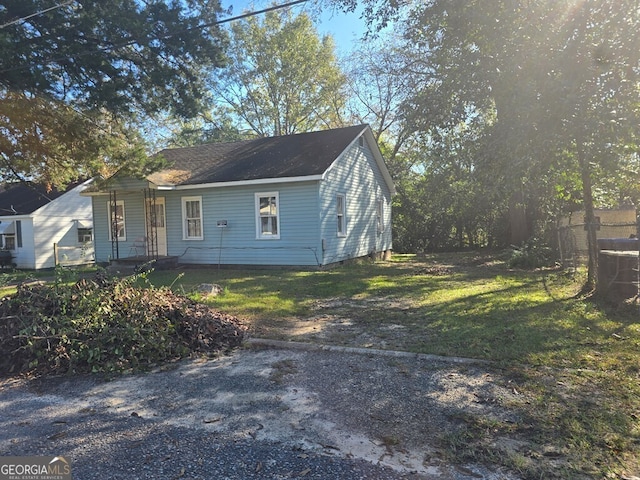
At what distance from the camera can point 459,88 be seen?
6.84 meters

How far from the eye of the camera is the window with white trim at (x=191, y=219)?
15.8 m

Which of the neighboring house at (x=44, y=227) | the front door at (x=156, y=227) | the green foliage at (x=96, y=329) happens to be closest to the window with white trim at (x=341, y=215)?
the front door at (x=156, y=227)

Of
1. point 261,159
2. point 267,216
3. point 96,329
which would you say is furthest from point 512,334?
point 261,159

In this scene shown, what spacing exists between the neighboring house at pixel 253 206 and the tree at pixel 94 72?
183 cm

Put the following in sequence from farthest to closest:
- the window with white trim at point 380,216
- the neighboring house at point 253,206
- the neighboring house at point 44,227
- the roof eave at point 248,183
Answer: the neighboring house at point 44,227
the window with white trim at point 380,216
the neighboring house at point 253,206
the roof eave at point 248,183

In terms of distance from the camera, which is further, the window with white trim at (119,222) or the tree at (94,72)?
the window with white trim at (119,222)

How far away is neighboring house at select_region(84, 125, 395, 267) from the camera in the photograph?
14.2 metres

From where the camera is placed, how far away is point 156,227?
54.3ft

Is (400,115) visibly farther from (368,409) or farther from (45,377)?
(45,377)

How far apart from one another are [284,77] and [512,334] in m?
29.7

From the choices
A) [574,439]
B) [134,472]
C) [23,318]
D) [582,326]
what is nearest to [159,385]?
[134,472]

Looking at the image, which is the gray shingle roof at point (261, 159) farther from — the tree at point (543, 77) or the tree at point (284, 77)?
the tree at point (284, 77)

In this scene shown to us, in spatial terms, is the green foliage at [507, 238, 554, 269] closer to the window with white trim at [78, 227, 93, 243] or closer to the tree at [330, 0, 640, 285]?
the tree at [330, 0, 640, 285]

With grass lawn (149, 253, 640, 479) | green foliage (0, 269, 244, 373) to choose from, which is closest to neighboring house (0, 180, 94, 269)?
grass lawn (149, 253, 640, 479)
